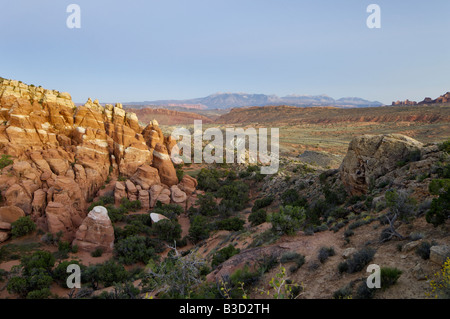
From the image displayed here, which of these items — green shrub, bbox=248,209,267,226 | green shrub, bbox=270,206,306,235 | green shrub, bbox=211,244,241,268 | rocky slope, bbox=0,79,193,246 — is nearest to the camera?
green shrub, bbox=270,206,306,235

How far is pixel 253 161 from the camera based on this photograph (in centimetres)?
4422

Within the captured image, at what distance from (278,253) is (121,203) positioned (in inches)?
755

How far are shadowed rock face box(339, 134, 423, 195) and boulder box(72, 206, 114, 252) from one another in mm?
18594

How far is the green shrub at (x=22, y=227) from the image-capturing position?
1824 centimetres

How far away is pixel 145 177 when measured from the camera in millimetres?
26984

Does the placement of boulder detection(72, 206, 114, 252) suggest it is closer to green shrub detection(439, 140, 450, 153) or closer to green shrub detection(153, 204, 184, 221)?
green shrub detection(153, 204, 184, 221)

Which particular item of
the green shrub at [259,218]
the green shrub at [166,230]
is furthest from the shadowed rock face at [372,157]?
the green shrub at [166,230]

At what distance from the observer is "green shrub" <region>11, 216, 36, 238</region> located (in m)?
18.2

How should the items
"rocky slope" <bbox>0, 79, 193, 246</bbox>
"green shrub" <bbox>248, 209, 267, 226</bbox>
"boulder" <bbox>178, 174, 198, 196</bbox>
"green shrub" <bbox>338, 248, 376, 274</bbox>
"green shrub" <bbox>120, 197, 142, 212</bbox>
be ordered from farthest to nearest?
"boulder" <bbox>178, 174, 198, 196</bbox>
"green shrub" <bbox>120, 197, 142, 212</bbox>
"rocky slope" <bbox>0, 79, 193, 246</bbox>
"green shrub" <bbox>248, 209, 267, 226</bbox>
"green shrub" <bbox>338, 248, 376, 274</bbox>

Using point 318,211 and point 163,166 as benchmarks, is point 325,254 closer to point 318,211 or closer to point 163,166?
Answer: point 318,211

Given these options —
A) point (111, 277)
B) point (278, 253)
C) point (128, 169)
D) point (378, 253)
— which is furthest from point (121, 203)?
point (378, 253)

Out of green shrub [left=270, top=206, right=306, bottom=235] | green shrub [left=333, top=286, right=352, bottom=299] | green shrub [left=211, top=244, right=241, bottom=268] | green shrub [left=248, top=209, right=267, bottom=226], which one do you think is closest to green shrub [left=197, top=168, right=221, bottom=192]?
green shrub [left=248, top=209, right=267, bottom=226]

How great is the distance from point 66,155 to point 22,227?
974cm
